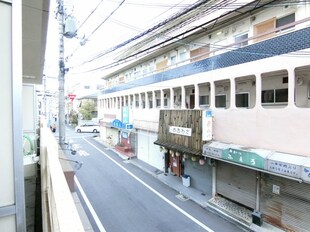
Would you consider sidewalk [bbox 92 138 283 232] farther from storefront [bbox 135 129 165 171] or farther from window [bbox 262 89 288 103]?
window [bbox 262 89 288 103]

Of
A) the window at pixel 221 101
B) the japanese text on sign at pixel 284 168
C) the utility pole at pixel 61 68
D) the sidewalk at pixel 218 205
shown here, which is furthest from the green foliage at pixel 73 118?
the japanese text on sign at pixel 284 168

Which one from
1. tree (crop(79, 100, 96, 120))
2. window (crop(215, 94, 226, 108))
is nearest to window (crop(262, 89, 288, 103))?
window (crop(215, 94, 226, 108))

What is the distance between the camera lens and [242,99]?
33.1 feet

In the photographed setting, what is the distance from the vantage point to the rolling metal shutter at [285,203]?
7.34 meters

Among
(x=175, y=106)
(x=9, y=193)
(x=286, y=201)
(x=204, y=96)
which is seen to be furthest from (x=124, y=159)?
(x=9, y=193)

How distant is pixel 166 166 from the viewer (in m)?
15.0

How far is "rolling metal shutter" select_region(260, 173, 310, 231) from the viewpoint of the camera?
289 inches

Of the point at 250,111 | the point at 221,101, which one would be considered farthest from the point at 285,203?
the point at 221,101

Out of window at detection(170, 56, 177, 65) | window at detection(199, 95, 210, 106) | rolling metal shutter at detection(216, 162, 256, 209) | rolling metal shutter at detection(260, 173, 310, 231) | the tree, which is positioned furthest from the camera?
the tree

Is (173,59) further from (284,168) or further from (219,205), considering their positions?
(284,168)

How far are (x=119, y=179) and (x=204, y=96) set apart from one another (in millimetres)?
7673

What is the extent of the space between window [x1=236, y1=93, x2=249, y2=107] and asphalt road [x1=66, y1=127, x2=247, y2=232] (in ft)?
16.9

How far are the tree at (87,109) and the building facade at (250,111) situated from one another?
31658mm

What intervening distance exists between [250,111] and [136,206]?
22.6ft
